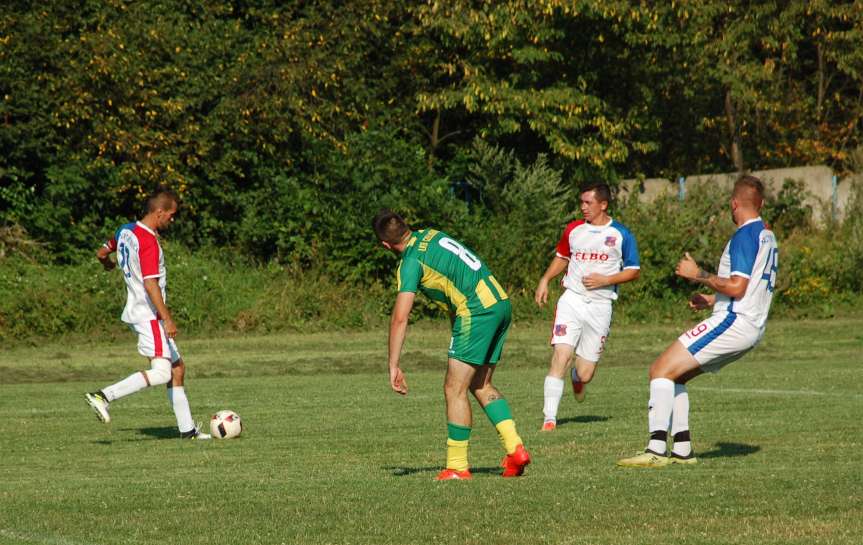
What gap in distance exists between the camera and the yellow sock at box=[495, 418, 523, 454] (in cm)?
931

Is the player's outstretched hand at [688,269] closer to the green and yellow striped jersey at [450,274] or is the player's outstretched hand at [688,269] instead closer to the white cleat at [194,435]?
the green and yellow striped jersey at [450,274]

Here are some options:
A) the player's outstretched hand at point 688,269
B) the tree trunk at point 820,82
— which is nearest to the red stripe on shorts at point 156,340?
the player's outstretched hand at point 688,269

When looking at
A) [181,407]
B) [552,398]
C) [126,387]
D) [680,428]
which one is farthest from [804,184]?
[680,428]

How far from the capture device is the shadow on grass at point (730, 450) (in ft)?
34.5

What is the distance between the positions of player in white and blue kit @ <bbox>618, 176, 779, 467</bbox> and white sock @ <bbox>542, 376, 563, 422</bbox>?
2.75 meters

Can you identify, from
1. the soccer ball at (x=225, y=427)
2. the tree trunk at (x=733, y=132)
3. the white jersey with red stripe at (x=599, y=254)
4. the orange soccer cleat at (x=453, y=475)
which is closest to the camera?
the orange soccer cleat at (x=453, y=475)

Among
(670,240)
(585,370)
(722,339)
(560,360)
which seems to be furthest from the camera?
(670,240)

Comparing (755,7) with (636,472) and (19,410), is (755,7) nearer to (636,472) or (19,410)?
(19,410)

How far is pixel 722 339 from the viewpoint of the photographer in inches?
384

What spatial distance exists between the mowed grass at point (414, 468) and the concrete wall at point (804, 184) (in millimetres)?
13189

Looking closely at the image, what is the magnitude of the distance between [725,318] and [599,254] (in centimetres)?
355

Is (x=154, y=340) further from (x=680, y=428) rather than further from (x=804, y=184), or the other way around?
(x=804, y=184)

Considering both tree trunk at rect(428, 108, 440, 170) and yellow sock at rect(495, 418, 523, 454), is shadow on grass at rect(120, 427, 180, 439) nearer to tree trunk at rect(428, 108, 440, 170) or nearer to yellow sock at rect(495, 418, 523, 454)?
yellow sock at rect(495, 418, 523, 454)

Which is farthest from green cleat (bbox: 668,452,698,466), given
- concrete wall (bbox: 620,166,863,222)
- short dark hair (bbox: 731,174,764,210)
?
concrete wall (bbox: 620,166,863,222)
